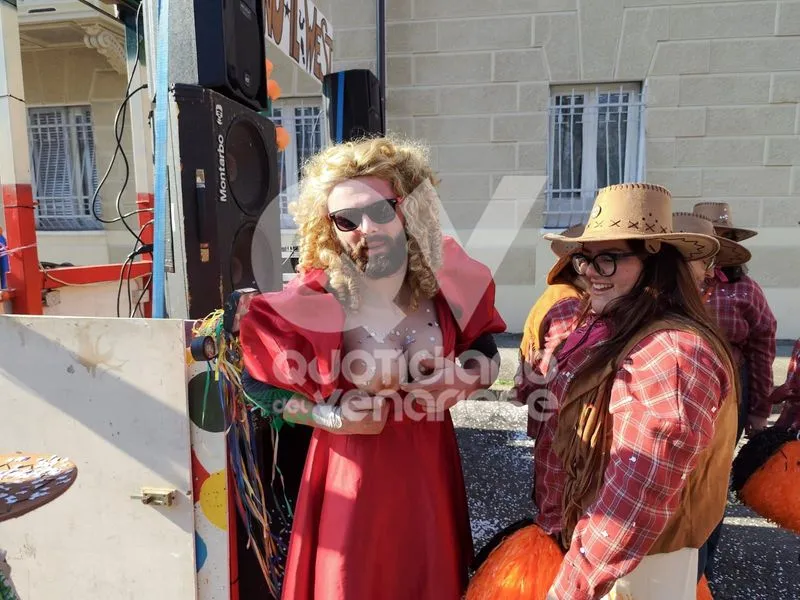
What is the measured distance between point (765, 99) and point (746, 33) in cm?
68

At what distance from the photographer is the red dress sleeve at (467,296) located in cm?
144

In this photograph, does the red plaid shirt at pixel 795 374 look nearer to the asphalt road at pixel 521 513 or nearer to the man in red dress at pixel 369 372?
the asphalt road at pixel 521 513

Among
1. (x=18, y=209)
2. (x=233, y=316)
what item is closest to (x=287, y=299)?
(x=233, y=316)

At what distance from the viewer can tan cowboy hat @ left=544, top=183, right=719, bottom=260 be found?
1.16 metres

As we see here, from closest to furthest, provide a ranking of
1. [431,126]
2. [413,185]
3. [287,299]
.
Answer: [287,299] → [413,185] → [431,126]

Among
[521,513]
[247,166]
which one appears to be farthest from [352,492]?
[521,513]

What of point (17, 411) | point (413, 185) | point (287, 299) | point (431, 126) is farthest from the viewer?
point (431, 126)

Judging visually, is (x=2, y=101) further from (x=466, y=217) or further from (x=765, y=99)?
(x=765, y=99)

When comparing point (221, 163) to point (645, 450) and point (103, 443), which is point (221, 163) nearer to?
point (103, 443)

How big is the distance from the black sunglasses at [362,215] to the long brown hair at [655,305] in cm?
57

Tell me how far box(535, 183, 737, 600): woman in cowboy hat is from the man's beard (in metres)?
0.44

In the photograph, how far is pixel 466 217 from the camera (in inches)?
238

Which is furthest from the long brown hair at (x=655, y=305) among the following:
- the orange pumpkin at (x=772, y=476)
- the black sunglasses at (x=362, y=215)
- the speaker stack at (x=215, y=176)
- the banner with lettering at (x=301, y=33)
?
the banner with lettering at (x=301, y=33)

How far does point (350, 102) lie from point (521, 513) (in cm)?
262
